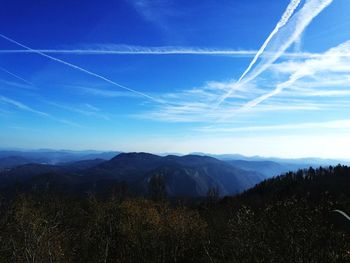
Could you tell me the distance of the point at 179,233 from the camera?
94.6ft

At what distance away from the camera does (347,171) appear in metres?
164

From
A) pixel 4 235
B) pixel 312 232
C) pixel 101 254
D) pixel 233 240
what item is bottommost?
pixel 101 254

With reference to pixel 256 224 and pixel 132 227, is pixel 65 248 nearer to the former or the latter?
pixel 132 227

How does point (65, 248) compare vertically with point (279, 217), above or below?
below

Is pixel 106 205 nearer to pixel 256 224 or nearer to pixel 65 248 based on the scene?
pixel 65 248

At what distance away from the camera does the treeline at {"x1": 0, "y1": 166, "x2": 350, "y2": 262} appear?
10.2 metres

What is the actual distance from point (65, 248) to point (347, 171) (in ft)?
528

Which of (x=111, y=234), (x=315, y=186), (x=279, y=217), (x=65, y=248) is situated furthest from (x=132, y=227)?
(x=315, y=186)

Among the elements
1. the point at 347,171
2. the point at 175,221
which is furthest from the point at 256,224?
the point at 347,171

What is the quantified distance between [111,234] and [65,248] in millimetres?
4729

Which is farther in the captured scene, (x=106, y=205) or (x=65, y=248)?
(x=106, y=205)

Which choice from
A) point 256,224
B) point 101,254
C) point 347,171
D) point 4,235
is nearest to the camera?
point 256,224

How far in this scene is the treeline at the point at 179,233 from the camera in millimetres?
10201

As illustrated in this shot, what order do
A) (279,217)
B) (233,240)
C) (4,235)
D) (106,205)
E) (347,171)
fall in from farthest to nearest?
(347,171), (106,205), (4,235), (233,240), (279,217)
